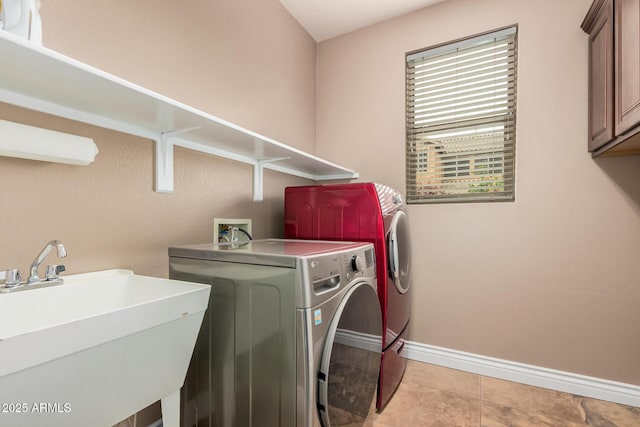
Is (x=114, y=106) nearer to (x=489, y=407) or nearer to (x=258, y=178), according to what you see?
(x=258, y=178)

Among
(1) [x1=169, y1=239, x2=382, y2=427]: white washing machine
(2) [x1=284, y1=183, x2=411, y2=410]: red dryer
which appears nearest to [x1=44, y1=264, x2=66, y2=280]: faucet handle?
(1) [x1=169, y1=239, x2=382, y2=427]: white washing machine

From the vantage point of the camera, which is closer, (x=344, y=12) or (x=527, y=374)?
(x=527, y=374)

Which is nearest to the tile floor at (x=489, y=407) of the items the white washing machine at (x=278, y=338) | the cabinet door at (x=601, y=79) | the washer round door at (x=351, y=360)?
the washer round door at (x=351, y=360)

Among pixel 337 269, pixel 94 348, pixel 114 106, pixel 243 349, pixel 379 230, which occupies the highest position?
pixel 114 106

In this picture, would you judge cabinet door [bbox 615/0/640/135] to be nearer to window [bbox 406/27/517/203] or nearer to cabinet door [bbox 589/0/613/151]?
cabinet door [bbox 589/0/613/151]

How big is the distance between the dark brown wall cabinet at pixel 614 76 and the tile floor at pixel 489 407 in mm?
1437

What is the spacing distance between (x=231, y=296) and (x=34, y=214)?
70 cm

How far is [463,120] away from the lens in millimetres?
2180

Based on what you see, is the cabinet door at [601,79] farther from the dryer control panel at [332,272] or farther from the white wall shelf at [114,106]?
the white wall shelf at [114,106]

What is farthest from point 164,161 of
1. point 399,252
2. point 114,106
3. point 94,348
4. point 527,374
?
point 527,374

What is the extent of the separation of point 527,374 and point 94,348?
2.35 meters

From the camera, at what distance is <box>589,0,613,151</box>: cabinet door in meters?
1.55

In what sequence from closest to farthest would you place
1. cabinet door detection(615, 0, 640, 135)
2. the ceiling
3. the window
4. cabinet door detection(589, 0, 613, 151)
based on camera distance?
cabinet door detection(615, 0, 640, 135)
cabinet door detection(589, 0, 613, 151)
the window
the ceiling

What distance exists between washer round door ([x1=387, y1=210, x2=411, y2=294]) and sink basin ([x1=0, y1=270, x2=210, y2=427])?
106 cm
